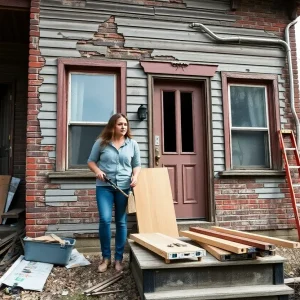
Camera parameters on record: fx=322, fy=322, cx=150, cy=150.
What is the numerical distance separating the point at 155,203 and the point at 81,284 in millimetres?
1413

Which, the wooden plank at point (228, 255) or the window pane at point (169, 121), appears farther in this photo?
the window pane at point (169, 121)

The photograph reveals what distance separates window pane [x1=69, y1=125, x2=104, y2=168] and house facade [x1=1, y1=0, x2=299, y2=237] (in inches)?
0.6

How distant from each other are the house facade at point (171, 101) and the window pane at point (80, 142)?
1 centimetres

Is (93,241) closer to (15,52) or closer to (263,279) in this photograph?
(263,279)

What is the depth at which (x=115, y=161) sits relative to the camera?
11.3 ft

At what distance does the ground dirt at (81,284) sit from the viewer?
3035 mm

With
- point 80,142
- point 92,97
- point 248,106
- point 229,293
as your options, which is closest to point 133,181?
point 229,293

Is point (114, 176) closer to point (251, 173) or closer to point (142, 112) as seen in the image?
point (142, 112)

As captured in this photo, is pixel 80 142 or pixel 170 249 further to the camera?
pixel 80 142

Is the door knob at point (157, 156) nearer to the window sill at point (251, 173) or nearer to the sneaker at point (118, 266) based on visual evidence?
the window sill at point (251, 173)

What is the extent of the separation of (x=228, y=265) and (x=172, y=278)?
0.49 meters

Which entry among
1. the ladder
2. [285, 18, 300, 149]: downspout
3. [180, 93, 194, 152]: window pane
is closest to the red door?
[180, 93, 194, 152]: window pane

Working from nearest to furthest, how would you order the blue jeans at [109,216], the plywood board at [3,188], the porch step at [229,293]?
the porch step at [229,293] → the blue jeans at [109,216] → the plywood board at [3,188]

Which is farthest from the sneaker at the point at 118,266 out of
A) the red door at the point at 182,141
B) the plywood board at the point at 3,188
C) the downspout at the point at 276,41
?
the downspout at the point at 276,41
